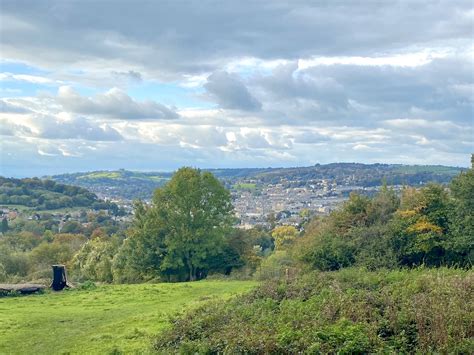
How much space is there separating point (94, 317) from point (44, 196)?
12156 centimetres

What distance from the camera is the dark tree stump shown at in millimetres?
31103

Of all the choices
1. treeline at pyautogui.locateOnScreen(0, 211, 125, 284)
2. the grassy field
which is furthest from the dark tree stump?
treeline at pyautogui.locateOnScreen(0, 211, 125, 284)

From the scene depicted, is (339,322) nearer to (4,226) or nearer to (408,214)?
(408,214)

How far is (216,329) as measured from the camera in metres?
14.3

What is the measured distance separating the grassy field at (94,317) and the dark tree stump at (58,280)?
1.13 metres

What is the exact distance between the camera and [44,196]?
136 m

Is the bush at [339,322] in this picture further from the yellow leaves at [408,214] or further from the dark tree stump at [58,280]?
the yellow leaves at [408,214]

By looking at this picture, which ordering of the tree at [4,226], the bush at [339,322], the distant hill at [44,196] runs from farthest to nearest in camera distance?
the distant hill at [44,196], the tree at [4,226], the bush at [339,322]

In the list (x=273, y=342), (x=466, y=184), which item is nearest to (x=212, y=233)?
(x=466, y=184)

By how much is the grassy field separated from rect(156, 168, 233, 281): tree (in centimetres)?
973

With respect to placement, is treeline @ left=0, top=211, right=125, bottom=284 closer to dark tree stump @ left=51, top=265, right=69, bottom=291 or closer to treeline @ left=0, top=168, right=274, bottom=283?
dark tree stump @ left=51, top=265, right=69, bottom=291

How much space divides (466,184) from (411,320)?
886 inches

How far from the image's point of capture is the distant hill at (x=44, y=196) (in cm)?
13350

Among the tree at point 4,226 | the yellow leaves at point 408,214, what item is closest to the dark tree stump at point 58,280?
the yellow leaves at point 408,214
